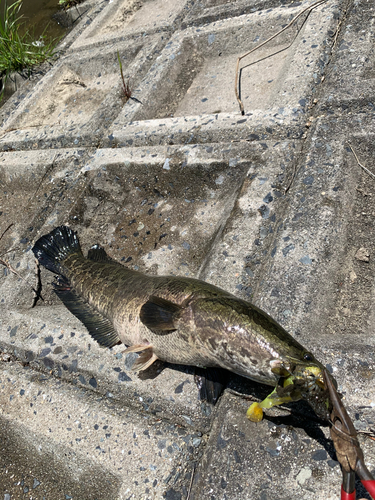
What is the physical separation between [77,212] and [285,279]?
6.62 feet

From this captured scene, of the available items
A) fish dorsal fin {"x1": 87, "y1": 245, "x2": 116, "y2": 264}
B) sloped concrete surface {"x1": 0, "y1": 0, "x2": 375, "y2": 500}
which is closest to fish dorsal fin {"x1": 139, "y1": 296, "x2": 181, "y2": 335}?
sloped concrete surface {"x1": 0, "y1": 0, "x2": 375, "y2": 500}

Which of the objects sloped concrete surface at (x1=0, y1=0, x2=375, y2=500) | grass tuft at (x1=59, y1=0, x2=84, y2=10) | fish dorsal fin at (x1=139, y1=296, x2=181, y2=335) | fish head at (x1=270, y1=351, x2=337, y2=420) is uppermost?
grass tuft at (x1=59, y1=0, x2=84, y2=10)

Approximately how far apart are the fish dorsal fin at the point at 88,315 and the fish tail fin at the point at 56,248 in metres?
0.15

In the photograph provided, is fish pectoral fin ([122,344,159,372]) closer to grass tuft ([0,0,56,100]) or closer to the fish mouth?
the fish mouth

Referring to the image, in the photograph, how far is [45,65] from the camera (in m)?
5.46

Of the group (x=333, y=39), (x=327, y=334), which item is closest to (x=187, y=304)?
(x=327, y=334)

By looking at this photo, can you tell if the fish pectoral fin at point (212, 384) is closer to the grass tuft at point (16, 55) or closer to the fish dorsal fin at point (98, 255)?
the fish dorsal fin at point (98, 255)

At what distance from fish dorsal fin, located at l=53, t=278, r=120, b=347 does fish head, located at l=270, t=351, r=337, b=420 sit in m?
1.18

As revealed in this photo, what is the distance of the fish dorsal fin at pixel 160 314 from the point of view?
1896mm

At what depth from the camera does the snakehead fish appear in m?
1.54

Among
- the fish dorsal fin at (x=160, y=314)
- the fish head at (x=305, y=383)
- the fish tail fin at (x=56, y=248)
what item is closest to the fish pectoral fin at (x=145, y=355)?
the fish dorsal fin at (x=160, y=314)

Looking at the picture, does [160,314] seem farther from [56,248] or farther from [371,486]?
[56,248]

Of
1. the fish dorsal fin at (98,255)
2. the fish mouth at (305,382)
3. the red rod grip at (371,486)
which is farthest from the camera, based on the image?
the fish dorsal fin at (98,255)

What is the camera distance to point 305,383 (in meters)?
1.47
